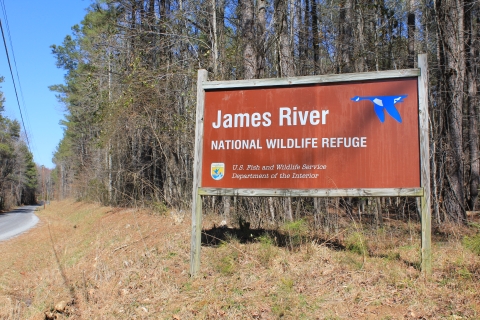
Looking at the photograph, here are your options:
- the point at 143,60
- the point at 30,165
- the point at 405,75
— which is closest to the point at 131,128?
the point at 143,60

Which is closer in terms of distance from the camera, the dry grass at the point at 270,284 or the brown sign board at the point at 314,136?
the dry grass at the point at 270,284

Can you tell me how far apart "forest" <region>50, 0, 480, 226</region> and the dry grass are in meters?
1.48

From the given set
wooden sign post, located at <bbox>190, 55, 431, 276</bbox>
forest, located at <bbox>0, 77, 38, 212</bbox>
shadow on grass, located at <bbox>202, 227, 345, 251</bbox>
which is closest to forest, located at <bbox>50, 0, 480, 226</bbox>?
shadow on grass, located at <bbox>202, 227, 345, 251</bbox>

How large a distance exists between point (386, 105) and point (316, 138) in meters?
1.05

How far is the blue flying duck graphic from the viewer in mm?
5457

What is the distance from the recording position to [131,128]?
45.6 ft

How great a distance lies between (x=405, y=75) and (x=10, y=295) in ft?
24.6

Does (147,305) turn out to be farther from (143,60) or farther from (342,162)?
(143,60)

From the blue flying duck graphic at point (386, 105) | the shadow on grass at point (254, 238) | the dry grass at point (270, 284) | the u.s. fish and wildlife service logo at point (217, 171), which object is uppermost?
the blue flying duck graphic at point (386, 105)

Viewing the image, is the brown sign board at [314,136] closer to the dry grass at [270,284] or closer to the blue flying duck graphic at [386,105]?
the blue flying duck graphic at [386,105]

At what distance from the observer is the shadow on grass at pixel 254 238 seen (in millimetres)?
6516

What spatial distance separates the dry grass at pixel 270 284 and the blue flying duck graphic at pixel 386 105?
1.84m

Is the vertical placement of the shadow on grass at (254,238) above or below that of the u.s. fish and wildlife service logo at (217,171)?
below

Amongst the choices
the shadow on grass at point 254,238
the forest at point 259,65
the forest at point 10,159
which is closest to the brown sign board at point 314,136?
the shadow on grass at point 254,238
